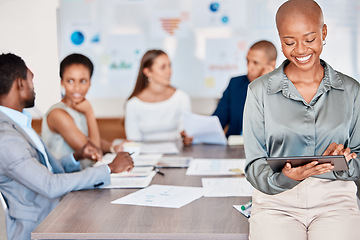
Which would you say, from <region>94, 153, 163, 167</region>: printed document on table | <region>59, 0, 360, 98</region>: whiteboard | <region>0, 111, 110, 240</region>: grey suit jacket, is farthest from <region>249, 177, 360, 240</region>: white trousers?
<region>59, 0, 360, 98</region>: whiteboard

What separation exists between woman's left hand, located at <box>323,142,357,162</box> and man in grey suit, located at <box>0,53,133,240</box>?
3.04 ft

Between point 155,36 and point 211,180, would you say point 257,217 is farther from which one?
point 155,36

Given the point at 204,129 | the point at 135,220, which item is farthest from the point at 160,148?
the point at 135,220

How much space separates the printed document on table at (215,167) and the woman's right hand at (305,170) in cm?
80

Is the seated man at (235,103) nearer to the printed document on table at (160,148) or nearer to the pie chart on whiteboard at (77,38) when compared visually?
the printed document on table at (160,148)

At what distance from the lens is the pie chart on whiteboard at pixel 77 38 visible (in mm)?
4785

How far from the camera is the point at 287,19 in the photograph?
1.43 m

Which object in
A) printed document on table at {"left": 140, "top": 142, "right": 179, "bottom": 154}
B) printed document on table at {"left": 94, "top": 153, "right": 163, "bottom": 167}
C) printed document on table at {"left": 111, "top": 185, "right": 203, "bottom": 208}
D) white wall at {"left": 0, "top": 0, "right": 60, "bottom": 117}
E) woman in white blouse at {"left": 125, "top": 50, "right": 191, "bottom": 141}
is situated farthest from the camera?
woman in white blouse at {"left": 125, "top": 50, "right": 191, "bottom": 141}

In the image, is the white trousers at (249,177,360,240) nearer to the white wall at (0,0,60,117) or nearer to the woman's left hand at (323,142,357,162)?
the woman's left hand at (323,142,357,162)

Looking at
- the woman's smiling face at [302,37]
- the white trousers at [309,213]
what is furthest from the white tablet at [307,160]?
the woman's smiling face at [302,37]

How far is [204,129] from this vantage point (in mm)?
2922

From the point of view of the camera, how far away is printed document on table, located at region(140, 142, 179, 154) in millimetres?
2746

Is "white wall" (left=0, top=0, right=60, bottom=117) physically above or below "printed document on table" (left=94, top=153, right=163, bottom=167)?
above

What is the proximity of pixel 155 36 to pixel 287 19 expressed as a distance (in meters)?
3.45
